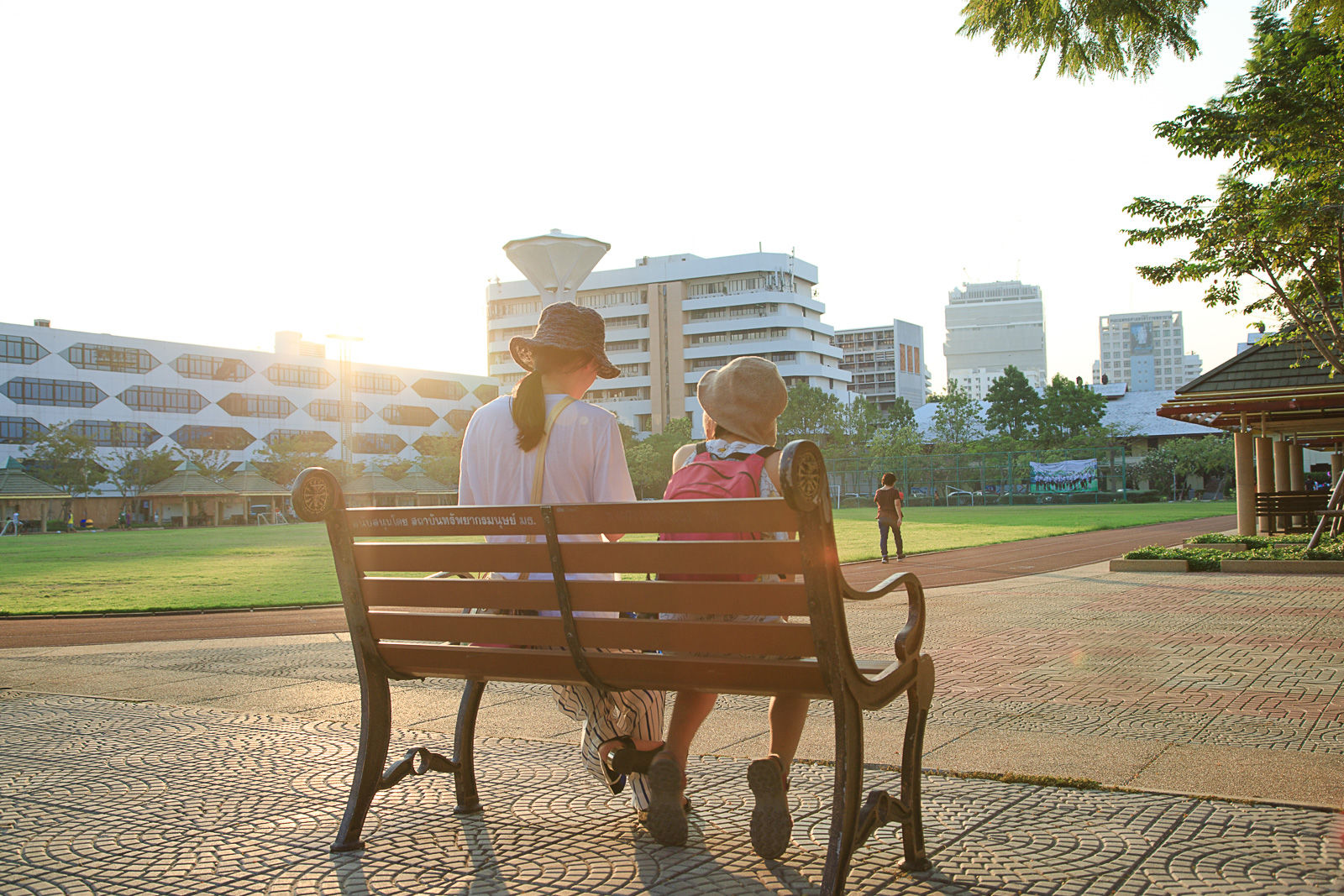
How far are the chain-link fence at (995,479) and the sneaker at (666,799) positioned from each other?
62.6 meters

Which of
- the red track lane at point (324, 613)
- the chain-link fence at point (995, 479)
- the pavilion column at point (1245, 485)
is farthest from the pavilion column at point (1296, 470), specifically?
the chain-link fence at point (995, 479)

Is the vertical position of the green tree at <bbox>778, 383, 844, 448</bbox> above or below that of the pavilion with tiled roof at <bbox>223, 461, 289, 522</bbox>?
above

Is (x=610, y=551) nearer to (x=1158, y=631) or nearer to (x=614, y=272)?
(x=1158, y=631)

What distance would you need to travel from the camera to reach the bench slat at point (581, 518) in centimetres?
258

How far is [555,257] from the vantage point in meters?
13.5

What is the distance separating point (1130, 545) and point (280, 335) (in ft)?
307

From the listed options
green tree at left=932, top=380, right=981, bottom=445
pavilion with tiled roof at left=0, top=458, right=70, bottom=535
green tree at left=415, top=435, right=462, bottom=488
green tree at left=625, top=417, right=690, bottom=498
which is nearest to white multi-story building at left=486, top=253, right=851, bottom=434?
green tree at left=415, top=435, right=462, bottom=488

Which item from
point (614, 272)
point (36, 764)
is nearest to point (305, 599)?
point (36, 764)

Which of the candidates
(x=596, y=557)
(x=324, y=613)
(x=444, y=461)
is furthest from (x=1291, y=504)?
(x=444, y=461)

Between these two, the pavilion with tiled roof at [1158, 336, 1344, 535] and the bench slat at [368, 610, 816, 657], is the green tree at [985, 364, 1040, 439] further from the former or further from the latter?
the bench slat at [368, 610, 816, 657]

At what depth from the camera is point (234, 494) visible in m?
75.0

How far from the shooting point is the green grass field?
46.9 feet

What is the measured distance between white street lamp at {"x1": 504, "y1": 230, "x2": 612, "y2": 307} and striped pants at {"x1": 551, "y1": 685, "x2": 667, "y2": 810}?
1034 cm

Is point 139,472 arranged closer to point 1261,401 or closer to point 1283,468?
point 1283,468
